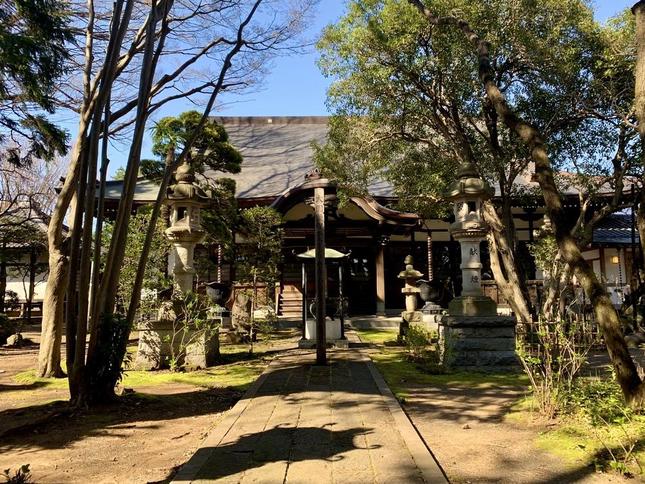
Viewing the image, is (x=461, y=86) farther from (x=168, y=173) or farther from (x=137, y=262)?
→ (x=137, y=262)

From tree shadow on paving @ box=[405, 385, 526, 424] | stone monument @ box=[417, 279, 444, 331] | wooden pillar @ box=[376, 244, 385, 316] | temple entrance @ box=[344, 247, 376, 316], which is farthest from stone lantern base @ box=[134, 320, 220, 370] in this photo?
temple entrance @ box=[344, 247, 376, 316]

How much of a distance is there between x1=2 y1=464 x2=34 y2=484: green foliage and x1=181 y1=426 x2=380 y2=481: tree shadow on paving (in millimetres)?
1086

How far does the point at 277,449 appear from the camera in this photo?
377 cm

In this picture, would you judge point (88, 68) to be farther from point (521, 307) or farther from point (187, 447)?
point (521, 307)

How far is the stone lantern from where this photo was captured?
26.5 feet

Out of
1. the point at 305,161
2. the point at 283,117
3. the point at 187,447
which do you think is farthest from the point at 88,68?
the point at 283,117

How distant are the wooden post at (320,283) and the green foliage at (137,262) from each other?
→ 296cm

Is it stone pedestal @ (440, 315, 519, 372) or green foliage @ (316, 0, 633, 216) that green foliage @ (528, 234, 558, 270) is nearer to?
green foliage @ (316, 0, 633, 216)

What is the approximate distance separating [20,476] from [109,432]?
1.61 m

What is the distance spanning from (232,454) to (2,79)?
21.9ft

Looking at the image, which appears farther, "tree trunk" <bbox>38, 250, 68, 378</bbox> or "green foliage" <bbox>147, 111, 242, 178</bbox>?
"green foliage" <bbox>147, 111, 242, 178</bbox>

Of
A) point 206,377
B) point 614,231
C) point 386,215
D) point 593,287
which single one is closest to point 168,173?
point 206,377

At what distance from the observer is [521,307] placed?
9.69m

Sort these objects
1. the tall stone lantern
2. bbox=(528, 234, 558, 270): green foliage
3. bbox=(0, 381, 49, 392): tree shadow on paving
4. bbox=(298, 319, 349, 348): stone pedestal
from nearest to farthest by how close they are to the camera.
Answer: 1. bbox=(0, 381, 49, 392): tree shadow on paving
2. the tall stone lantern
3. bbox=(298, 319, 349, 348): stone pedestal
4. bbox=(528, 234, 558, 270): green foliage
